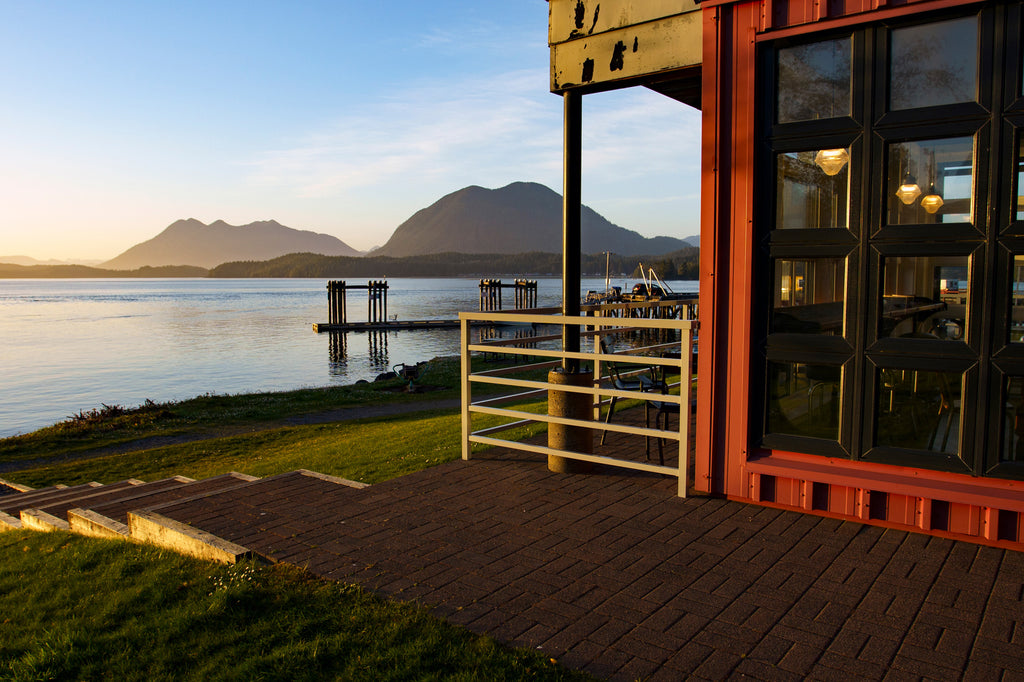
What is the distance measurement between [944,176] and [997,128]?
35 centimetres

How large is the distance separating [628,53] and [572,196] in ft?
3.95

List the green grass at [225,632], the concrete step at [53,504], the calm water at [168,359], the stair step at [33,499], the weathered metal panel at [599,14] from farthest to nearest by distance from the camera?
the calm water at [168,359]
the stair step at [33,499]
the concrete step at [53,504]
the weathered metal panel at [599,14]
the green grass at [225,632]

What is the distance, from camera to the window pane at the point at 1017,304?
4.05 metres

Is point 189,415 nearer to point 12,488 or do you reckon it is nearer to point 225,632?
point 12,488

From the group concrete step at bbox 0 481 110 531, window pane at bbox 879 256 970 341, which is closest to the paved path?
concrete step at bbox 0 481 110 531

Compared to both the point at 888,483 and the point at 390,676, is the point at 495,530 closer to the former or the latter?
the point at 390,676

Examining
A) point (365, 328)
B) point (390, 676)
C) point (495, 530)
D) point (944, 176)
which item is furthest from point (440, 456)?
point (365, 328)

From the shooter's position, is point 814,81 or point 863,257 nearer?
point 863,257

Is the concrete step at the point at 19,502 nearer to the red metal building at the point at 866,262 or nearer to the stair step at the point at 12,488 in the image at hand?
the stair step at the point at 12,488

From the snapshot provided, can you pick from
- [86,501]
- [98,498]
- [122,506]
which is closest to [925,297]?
[122,506]

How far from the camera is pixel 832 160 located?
460 cm

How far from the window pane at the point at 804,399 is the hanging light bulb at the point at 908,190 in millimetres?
1127

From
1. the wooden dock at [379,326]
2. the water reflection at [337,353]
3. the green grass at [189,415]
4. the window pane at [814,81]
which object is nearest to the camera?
the window pane at [814,81]

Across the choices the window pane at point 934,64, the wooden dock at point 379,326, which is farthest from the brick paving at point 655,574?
the wooden dock at point 379,326
